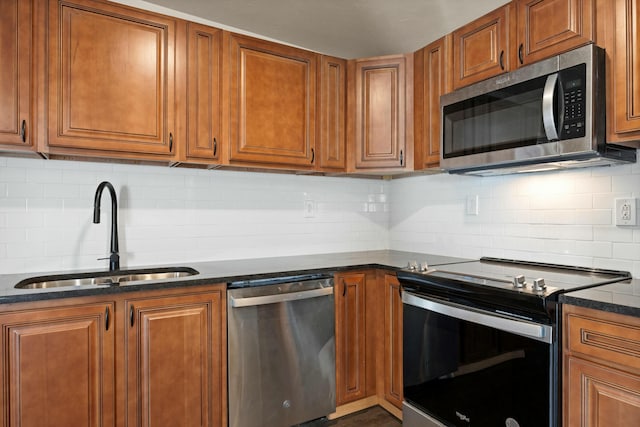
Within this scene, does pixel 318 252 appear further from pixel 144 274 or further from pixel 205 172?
pixel 144 274

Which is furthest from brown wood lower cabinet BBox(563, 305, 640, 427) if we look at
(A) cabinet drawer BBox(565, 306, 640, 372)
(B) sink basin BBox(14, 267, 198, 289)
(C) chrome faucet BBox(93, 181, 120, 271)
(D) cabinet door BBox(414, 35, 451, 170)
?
(C) chrome faucet BBox(93, 181, 120, 271)

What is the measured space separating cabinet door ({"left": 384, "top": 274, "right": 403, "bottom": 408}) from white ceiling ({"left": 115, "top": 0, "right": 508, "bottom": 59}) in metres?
1.57

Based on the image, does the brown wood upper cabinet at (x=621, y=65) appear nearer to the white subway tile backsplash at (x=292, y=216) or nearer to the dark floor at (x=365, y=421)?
the white subway tile backsplash at (x=292, y=216)

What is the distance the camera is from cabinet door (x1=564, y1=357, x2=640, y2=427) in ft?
4.05

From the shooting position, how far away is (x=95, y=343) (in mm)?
1622

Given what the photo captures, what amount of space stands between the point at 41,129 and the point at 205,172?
864 mm

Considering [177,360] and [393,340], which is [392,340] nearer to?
[393,340]

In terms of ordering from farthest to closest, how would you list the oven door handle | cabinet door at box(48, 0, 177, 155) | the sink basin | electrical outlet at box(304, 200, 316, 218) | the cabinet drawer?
electrical outlet at box(304, 200, 316, 218) < the sink basin < cabinet door at box(48, 0, 177, 155) < the oven door handle < the cabinet drawer

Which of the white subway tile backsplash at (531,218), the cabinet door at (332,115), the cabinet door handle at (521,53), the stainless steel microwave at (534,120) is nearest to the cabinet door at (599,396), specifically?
the white subway tile backsplash at (531,218)

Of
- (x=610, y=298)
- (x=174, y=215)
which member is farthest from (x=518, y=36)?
(x=174, y=215)

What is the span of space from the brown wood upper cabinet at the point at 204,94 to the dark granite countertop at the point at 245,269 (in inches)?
24.5

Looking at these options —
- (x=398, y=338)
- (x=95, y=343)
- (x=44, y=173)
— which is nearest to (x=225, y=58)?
(x=44, y=173)

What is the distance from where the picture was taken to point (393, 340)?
2254 mm

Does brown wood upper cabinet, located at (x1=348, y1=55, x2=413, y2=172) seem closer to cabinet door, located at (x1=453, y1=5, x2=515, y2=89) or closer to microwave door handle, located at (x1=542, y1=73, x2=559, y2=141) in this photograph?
cabinet door, located at (x1=453, y1=5, x2=515, y2=89)
